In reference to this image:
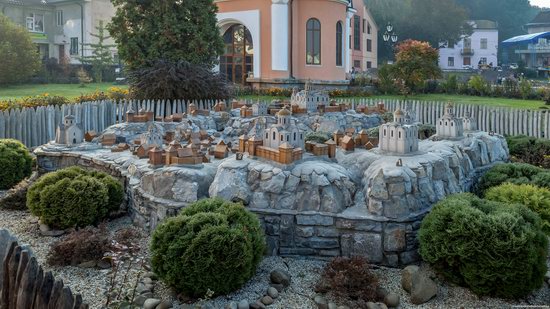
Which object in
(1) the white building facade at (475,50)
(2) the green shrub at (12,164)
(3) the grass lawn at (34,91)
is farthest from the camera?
(1) the white building facade at (475,50)

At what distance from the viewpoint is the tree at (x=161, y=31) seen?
20.9 m

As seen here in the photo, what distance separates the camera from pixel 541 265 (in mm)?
6004

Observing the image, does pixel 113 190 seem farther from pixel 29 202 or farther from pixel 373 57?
pixel 373 57

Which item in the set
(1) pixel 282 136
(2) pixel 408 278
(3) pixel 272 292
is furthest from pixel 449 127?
(3) pixel 272 292

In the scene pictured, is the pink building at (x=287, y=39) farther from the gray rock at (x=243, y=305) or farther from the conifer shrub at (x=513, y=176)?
the gray rock at (x=243, y=305)

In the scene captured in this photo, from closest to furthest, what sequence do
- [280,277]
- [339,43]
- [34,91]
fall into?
1. [280,277]
2. [339,43]
3. [34,91]

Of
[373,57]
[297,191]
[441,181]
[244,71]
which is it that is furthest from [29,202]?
[373,57]

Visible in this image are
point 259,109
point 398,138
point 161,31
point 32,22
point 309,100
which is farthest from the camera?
point 32,22

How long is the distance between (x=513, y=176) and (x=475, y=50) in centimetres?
6490

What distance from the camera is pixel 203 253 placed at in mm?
5578

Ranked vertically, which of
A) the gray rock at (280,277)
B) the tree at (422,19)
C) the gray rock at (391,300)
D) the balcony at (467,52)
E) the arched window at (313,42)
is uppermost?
the tree at (422,19)

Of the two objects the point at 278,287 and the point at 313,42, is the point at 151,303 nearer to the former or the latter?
the point at 278,287

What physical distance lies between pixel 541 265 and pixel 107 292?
16.6 feet

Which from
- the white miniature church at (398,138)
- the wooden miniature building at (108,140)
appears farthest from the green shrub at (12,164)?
the white miniature church at (398,138)
